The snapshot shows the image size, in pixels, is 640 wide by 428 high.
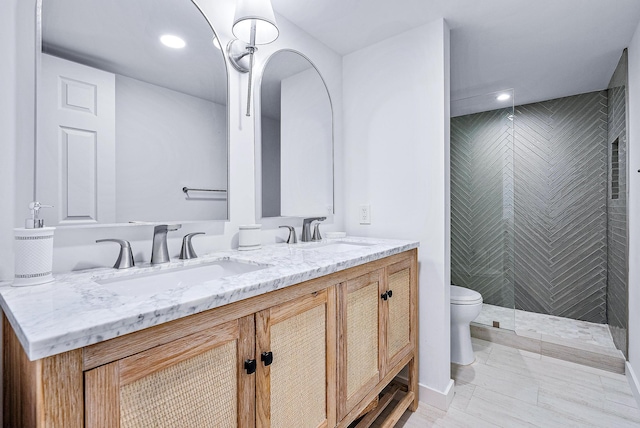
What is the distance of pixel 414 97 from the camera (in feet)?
6.19

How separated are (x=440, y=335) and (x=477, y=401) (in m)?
0.46

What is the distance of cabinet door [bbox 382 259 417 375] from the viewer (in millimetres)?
1481

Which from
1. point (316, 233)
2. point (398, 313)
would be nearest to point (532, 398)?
point (398, 313)

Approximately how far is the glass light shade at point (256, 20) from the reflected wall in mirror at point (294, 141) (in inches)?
8.1

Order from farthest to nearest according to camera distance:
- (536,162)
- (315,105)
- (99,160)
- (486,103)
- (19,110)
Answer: (536,162) → (486,103) → (315,105) → (99,160) → (19,110)

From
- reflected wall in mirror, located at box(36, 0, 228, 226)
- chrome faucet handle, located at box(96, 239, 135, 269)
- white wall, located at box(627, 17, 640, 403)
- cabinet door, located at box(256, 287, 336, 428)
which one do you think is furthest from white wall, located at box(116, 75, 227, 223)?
white wall, located at box(627, 17, 640, 403)

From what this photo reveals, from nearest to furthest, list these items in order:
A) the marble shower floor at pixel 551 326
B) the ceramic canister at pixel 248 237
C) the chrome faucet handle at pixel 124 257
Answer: the chrome faucet handle at pixel 124 257, the ceramic canister at pixel 248 237, the marble shower floor at pixel 551 326

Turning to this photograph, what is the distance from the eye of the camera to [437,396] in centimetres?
180

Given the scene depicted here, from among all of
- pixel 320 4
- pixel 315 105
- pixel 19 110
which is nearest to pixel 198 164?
pixel 19 110

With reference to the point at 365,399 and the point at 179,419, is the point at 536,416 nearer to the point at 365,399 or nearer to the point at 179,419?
the point at 365,399

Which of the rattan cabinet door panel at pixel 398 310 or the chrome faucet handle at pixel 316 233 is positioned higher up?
the chrome faucet handle at pixel 316 233

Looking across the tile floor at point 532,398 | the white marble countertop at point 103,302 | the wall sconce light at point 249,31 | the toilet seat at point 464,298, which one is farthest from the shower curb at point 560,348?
the wall sconce light at point 249,31

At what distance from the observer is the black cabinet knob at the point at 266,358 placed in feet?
2.80

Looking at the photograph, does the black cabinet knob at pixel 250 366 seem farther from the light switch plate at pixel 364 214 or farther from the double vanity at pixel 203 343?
the light switch plate at pixel 364 214
